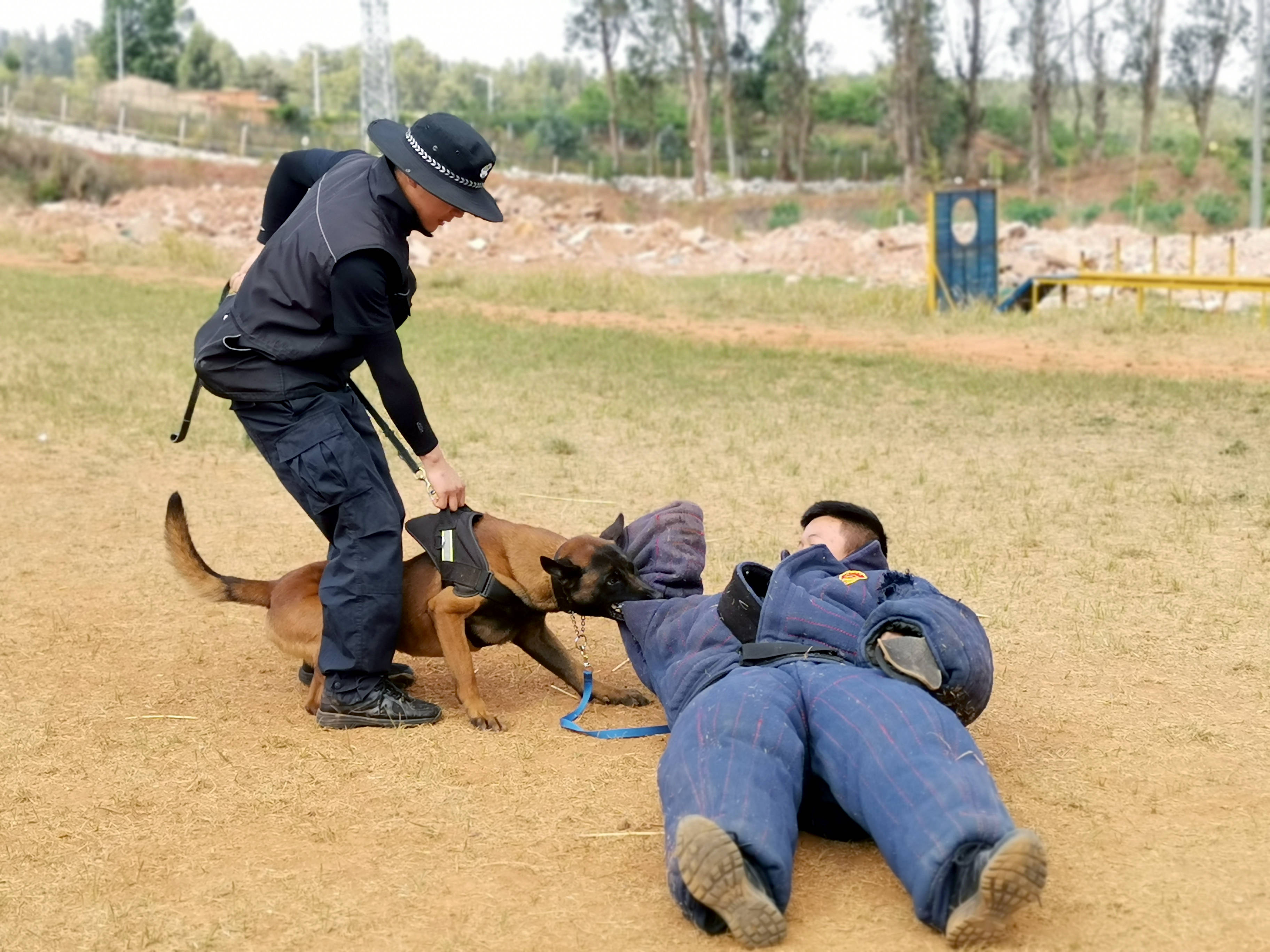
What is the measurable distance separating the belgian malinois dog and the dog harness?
0.03 metres

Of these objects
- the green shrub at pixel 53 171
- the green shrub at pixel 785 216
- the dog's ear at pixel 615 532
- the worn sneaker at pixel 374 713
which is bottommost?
the worn sneaker at pixel 374 713

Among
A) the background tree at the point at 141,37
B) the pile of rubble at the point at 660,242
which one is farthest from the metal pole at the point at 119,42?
the pile of rubble at the point at 660,242

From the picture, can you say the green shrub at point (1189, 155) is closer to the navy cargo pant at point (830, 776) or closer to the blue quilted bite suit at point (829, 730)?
the blue quilted bite suit at point (829, 730)

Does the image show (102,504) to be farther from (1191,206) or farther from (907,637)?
(1191,206)

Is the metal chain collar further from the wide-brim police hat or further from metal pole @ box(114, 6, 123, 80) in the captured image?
metal pole @ box(114, 6, 123, 80)

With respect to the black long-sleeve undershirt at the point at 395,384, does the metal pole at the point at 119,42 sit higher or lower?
higher

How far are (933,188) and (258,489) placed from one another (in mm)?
45243

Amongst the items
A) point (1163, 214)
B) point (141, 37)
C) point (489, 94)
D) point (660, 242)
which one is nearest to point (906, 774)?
point (660, 242)

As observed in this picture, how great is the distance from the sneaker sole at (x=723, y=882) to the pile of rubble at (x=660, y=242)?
68.9 feet

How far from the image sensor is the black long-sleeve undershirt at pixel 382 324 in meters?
4.41

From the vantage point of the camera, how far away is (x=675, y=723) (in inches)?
151

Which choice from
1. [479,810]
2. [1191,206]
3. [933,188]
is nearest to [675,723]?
[479,810]

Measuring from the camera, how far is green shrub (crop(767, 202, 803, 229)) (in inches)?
1831

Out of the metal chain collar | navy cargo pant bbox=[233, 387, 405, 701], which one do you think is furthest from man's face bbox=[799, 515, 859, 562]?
navy cargo pant bbox=[233, 387, 405, 701]
